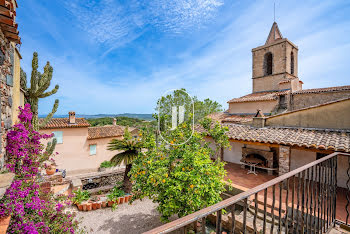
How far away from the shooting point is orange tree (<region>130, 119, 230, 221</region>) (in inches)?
160

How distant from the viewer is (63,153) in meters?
14.8

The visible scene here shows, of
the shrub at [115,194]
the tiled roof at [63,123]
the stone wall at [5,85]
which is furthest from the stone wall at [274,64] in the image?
the stone wall at [5,85]

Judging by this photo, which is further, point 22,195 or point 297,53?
point 297,53

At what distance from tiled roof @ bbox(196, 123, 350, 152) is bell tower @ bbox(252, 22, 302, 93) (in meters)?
10.2

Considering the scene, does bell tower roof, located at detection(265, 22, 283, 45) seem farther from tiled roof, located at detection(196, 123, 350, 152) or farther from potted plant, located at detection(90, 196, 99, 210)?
potted plant, located at detection(90, 196, 99, 210)

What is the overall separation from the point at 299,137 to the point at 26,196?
29.6 ft

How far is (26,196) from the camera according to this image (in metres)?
3.16

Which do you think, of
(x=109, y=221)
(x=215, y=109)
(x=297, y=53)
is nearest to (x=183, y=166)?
(x=109, y=221)

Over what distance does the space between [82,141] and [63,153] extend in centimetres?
180

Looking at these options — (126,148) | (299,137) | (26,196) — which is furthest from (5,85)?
(299,137)

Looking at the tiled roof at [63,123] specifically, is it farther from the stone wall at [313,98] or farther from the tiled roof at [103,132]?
the stone wall at [313,98]

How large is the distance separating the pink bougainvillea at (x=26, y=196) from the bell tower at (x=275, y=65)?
19.0 meters

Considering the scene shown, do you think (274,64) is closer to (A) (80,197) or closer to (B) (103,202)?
(B) (103,202)

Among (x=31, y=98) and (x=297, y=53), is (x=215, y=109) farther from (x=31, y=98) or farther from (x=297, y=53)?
(x=31, y=98)
